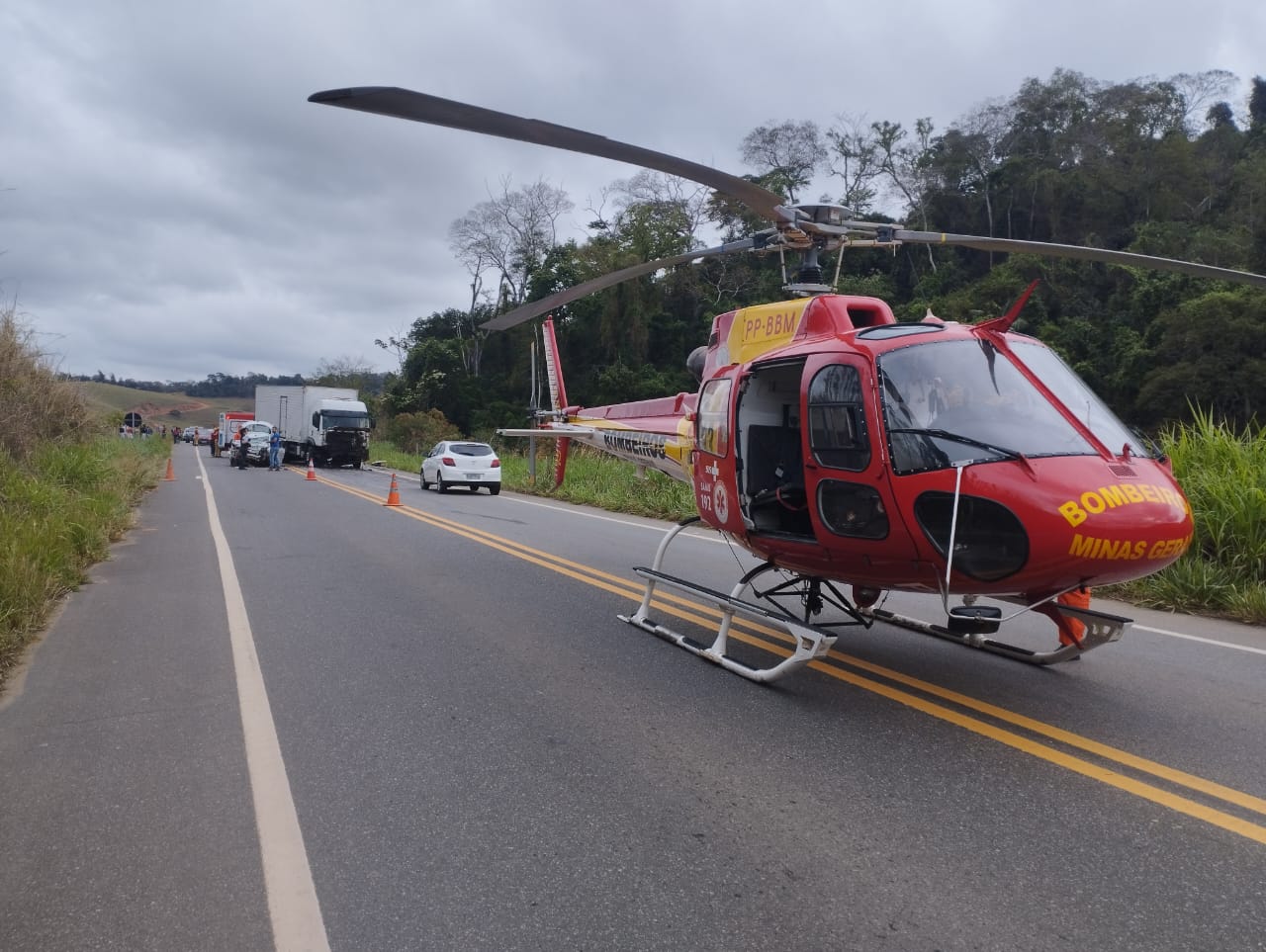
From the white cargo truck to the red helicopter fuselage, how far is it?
108 feet

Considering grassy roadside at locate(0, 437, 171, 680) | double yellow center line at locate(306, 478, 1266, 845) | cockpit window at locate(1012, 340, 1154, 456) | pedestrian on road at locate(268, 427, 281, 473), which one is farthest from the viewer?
pedestrian on road at locate(268, 427, 281, 473)

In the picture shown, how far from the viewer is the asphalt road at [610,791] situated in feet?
10.0

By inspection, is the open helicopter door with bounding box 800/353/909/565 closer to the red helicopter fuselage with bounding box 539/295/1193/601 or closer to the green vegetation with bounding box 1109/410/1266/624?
the red helicopter fuselage with bounding box 539/295/1193/601

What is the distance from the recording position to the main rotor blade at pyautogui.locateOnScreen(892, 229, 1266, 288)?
5.10 meters

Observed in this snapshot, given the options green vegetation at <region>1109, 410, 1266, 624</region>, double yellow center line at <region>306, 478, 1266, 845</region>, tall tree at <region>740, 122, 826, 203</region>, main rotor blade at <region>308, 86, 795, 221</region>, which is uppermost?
tall tree at <region>740, 122, 826, 203</region>

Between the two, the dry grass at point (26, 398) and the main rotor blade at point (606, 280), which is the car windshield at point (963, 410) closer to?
the main rotor blade at point (606, 280)

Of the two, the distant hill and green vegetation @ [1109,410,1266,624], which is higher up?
the distant hill

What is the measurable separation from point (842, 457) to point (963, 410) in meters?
0.72

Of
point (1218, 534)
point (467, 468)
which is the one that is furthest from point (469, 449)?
point (1218, 534)

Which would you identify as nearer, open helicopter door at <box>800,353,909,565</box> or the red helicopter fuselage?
the red helicopter fuselage

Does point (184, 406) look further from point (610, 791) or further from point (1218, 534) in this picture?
point (610, 791)

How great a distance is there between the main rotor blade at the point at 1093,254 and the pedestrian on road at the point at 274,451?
33103mm

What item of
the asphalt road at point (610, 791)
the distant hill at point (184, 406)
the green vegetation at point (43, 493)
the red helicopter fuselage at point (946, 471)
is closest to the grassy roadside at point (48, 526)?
the green vegetation at point (43, 493)

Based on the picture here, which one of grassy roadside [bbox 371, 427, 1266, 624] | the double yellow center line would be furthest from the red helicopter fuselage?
grassy roadside [bbox 371, 427, 1266, 624]
